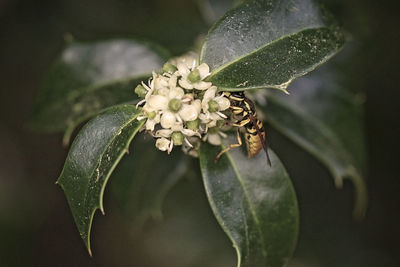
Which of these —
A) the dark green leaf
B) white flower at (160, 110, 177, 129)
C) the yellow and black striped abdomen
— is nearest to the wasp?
the yellow and black striped abdomen

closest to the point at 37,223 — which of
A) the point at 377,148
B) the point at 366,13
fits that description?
the point at 377,148

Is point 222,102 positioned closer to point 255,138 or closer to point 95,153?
point 255,138

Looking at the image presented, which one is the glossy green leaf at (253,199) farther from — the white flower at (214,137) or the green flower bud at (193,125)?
the green flower bud at (193,125)

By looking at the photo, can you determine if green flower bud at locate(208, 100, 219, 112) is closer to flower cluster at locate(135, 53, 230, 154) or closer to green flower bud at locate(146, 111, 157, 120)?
flower cluster at locate(135, 53, 230, 154)

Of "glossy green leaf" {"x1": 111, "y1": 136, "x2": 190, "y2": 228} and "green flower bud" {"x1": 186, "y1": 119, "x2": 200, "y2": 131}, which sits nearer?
"green flower bud" {"x1": 186, "y1": 119, "x2": 200, "y2": 131}

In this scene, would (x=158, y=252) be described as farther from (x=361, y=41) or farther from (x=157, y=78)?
(x=157, y=78)

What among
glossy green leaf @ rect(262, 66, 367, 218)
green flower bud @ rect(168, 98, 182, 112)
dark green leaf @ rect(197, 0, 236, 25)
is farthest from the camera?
dark green leaf @ rect(197, 0, 236, 25)
